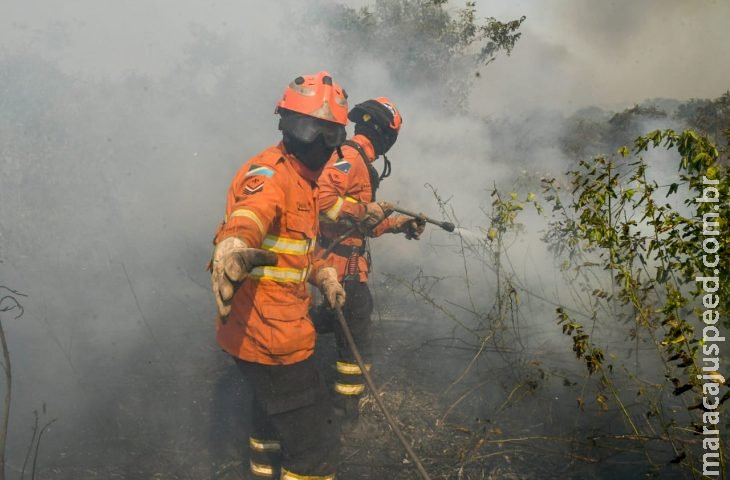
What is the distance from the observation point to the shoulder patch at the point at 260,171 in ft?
8.86

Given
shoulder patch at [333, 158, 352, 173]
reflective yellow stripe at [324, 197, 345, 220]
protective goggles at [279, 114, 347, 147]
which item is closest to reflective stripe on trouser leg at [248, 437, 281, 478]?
reflective yellow stripe at [324, 197, 345, 220]

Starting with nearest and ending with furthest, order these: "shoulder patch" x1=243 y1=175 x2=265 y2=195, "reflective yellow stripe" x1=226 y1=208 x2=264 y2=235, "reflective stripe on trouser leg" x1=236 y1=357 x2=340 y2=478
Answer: "reflective yellow stripe" x1=226 y1=208 x2=264 y2=235 → "shoulder patch" x1=243 y1=175 x2=265 y2=195 → "reflective stripe on trouser leg" x1=236 y1=357 x2=340 y2=478

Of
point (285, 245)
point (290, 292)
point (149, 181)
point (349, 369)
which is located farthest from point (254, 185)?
point (149, 181)

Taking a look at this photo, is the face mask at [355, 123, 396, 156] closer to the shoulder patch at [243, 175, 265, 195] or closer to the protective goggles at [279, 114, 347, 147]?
the protective goggles at [279, 114, 347, 147]

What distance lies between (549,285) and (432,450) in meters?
3.48

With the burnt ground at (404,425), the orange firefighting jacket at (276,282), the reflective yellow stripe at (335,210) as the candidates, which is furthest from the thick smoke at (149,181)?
the reflective yellow stripe at (335,210)

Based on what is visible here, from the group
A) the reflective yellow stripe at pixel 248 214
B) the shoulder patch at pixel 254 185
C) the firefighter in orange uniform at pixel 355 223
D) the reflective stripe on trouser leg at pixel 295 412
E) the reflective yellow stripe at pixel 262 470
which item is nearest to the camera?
the reflective yellow stripe at pixel 248 214

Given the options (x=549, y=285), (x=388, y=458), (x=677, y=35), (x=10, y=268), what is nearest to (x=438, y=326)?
(x=549, y=285)

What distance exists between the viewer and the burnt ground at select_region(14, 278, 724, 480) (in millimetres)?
3418

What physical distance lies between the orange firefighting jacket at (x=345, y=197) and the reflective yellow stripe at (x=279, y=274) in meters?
1.08

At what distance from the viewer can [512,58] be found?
64.8 feet

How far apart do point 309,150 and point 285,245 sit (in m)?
0.56

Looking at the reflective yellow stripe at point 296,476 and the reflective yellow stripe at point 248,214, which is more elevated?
the reflective yellow stripe at point 248,214

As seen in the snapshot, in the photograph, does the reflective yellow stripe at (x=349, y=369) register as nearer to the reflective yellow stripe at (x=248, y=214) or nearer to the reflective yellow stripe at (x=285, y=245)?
the reflective yellow stripe at (x=285, y=245)
